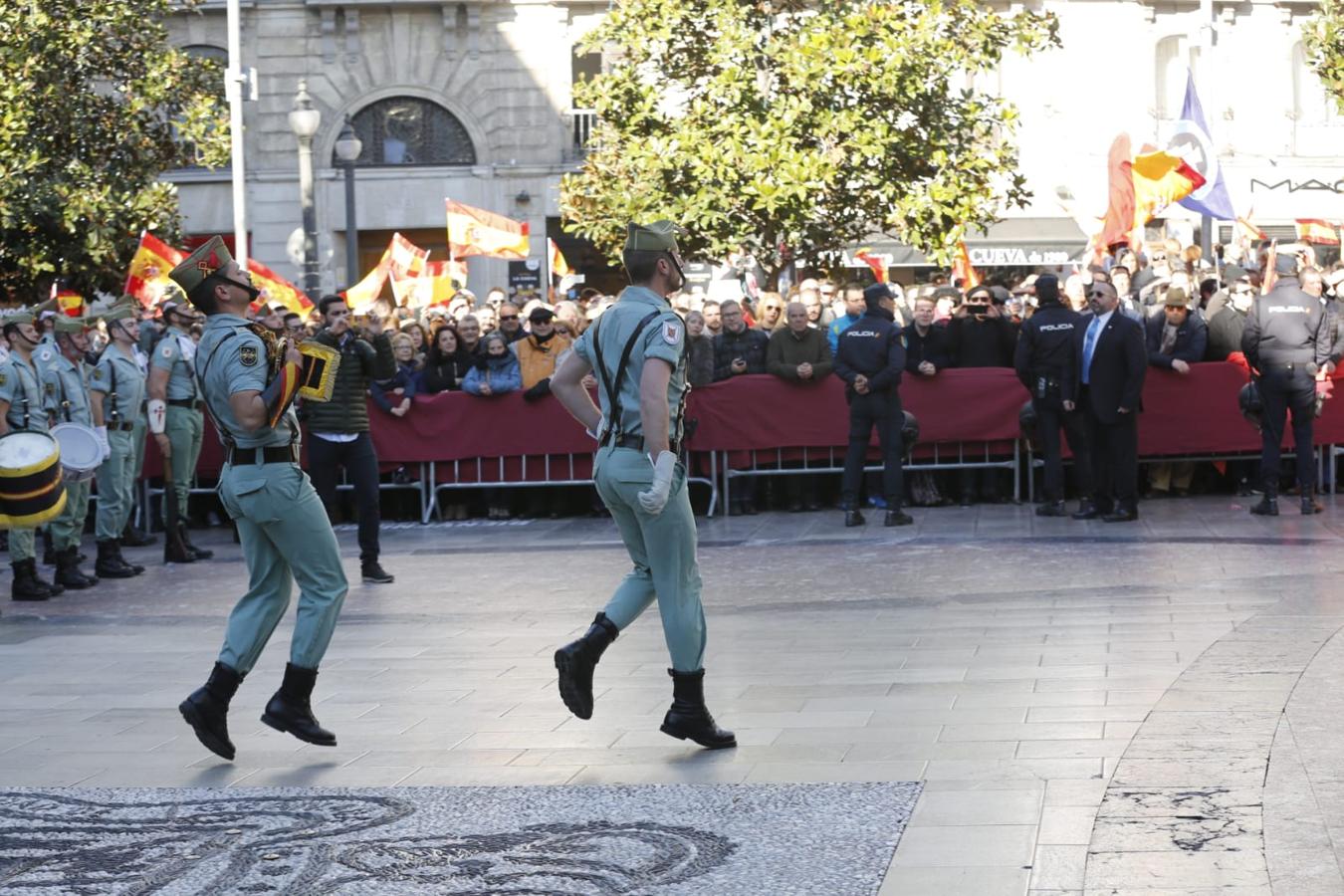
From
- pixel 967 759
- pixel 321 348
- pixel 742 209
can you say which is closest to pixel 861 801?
pixel 967 759

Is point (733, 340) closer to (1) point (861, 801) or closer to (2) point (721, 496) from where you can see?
(2) point (721, 496)

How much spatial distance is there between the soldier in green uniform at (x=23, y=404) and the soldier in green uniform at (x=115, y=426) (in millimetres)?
827

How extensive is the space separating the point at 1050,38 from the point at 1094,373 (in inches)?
394

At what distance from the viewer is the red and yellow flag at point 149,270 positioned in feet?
73.9

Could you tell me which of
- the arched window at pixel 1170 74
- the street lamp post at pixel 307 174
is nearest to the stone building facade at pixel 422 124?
the arched window at pixel 1170 74

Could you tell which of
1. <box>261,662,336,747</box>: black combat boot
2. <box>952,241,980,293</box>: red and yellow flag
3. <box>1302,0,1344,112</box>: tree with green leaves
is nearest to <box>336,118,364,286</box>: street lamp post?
<box>952,241,980,293</box>: red and yellow flag

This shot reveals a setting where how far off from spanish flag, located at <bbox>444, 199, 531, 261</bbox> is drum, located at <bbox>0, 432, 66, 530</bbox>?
15.8 metres

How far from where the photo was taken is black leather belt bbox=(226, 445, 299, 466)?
7.36 meters

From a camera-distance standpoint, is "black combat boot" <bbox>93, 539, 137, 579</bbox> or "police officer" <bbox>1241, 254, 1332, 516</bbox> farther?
"police officer" <bbox>1241, 254, 1332, 516</bbox>

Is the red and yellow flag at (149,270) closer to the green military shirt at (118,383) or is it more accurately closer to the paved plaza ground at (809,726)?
the green military shirt at (118,383)

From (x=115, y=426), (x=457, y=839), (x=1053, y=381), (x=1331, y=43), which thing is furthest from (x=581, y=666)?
(x=1331, y=43)

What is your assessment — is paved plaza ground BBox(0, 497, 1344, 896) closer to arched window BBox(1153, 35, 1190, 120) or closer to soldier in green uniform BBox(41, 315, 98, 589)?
soldier in green uniform BBox(41, 315, 98, 589)

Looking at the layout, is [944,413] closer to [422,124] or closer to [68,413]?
[68,413]

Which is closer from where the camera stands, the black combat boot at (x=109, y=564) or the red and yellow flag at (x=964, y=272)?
the black combat boot at (x=109, y=564)
